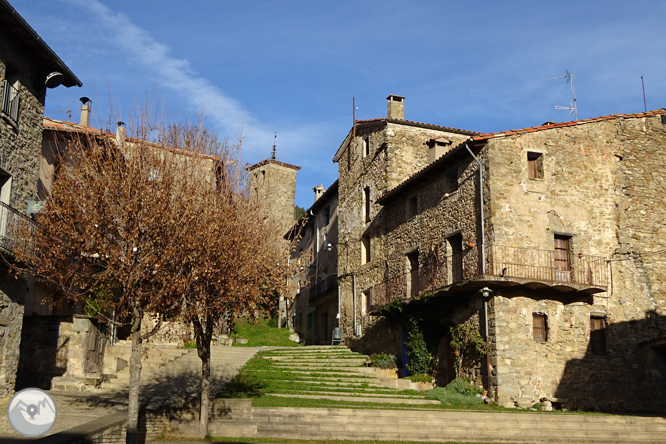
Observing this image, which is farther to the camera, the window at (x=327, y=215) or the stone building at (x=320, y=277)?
the window at (x=327, y=215)

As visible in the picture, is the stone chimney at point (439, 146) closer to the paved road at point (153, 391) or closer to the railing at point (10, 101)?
the paved road at point (153, 391)

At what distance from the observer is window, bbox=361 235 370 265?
31.4 meters

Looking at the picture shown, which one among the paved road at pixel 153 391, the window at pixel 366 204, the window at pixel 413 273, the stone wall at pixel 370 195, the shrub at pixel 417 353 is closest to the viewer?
the paved road at pixel 153 391

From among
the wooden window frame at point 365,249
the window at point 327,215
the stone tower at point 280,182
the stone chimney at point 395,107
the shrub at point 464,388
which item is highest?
the stone tower at point 280,182

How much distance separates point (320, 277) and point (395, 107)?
1271 centimetres

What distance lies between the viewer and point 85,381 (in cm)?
1859

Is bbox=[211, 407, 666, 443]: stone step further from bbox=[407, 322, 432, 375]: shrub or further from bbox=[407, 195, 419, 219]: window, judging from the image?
bbox=[407, 195, 419, 219]: window

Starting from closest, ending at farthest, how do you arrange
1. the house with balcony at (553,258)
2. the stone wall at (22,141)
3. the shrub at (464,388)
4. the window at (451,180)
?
1. the stone wall at (22,141)
2. the shrub at (464,388)
3. the house with balcony at (553,258)
4. the window at (451,180)

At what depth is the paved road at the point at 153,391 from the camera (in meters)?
13.4

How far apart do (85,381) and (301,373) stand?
782cm

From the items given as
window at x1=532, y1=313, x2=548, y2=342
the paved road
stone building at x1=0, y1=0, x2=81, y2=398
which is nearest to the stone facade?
the paved road

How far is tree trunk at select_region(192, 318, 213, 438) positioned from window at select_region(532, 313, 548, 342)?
427 inches

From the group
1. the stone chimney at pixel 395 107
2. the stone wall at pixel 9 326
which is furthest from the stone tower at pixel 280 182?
the stone wall at pixel 9 326

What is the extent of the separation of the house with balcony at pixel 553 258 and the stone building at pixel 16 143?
42.7ft
